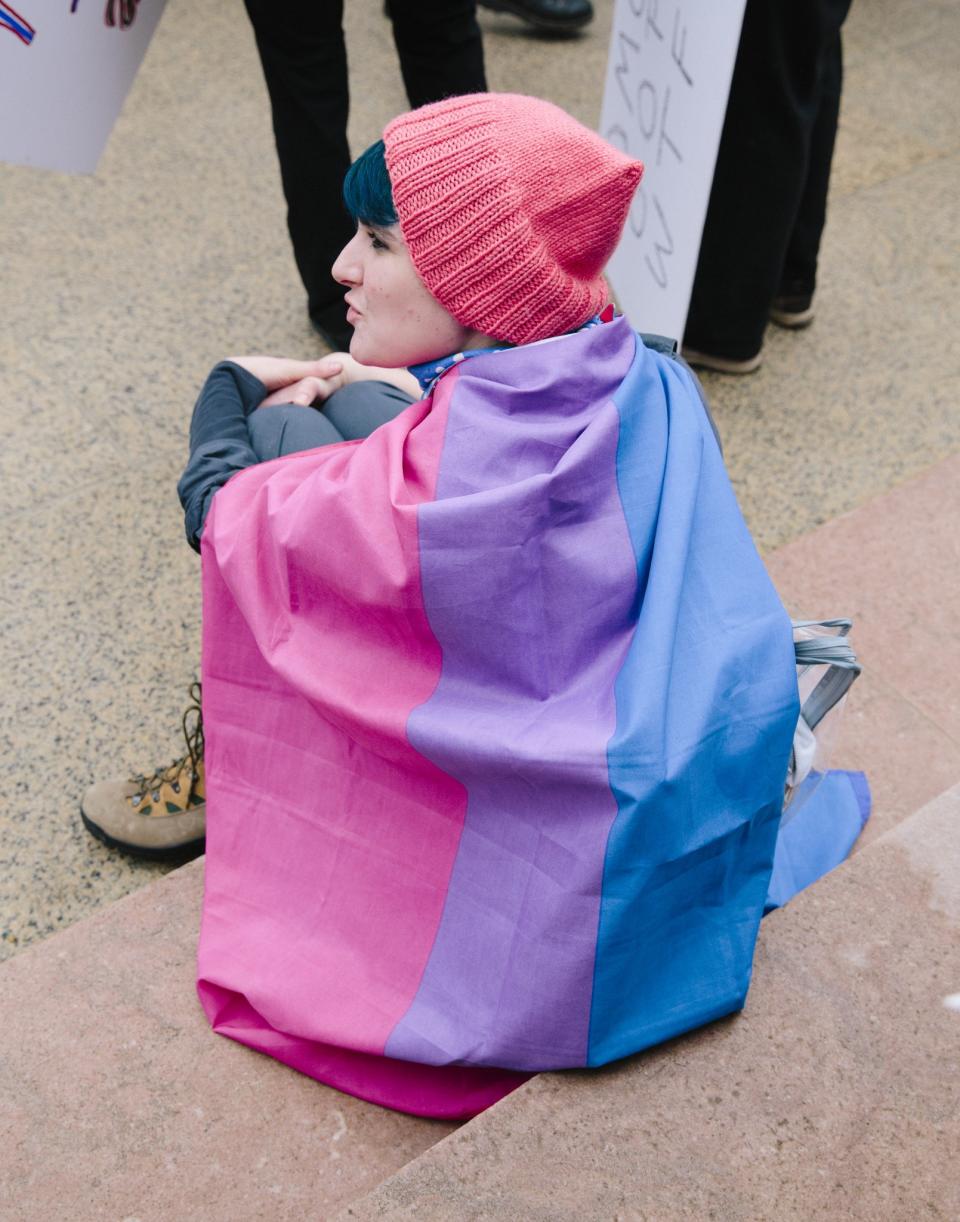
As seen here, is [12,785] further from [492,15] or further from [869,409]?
[492,15]

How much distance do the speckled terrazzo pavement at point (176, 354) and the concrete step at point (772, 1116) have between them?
3.08 feet

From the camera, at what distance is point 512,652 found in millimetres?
1529

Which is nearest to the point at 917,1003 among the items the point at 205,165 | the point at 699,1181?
the point at 699,1181

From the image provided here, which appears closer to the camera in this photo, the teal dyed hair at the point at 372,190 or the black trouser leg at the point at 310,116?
the teal dyed hair at the point at 372,190

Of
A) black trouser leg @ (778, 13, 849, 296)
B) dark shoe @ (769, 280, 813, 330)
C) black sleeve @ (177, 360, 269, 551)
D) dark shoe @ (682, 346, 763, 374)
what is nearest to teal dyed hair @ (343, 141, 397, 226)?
black sleeve @ (177, 360, 269, 551)

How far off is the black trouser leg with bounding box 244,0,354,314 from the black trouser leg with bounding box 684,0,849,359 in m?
0.86

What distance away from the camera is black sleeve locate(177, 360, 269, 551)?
1789mm

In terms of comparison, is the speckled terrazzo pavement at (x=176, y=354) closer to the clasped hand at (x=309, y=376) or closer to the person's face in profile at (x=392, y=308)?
the clasped hand at (x=309, y=376)

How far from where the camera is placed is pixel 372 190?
1.63 metres

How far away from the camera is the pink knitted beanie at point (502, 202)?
1.57 m

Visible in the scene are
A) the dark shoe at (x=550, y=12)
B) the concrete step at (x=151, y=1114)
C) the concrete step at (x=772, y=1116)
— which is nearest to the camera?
the concrete step at (x=772, y=1116)

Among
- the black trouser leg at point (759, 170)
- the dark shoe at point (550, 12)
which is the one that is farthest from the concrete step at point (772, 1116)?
the dark shoe at point (550, 12)

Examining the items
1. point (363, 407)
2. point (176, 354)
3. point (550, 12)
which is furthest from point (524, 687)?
point (550, 12)

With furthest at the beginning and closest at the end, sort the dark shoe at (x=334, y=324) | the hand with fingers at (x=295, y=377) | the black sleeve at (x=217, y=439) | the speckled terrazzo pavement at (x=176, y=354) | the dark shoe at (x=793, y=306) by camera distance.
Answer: the dark shoe at (x=793, y=306), the dark shoe at (x=334, y=324), the speckled terrazzo pavement at (x=176, y=354), the hand with fingers at (x=295, y=377), the black sleeve at (x=217, y=439)
